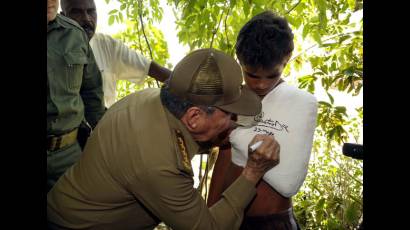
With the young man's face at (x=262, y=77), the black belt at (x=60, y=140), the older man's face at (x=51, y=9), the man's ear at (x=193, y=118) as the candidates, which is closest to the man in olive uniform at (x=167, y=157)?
the man's ear at (x=193, y=118)

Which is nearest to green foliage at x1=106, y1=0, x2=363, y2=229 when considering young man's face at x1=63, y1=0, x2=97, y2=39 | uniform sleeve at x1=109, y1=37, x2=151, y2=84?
uniform sleeve at x1=109, y1=37, x2=151, y2=84

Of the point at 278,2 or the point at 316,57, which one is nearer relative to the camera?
the point at 278,2

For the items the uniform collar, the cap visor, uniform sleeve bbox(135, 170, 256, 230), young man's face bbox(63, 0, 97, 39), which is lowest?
uniform sleeve bbox(135, 170, 256, 230)

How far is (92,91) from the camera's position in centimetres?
254

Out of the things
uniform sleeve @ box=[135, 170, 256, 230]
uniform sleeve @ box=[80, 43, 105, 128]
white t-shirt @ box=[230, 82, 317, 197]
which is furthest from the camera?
uniform sleeve @ box=[80, 43, 105, 128]

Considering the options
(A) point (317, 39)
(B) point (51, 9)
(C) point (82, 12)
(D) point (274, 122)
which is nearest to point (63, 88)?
(B) point (51, 9)

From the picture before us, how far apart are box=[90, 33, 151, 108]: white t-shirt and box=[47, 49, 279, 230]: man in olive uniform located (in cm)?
127

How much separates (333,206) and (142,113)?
214cm

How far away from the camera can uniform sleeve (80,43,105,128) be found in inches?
97.1

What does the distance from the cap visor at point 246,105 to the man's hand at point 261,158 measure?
0.37 ft

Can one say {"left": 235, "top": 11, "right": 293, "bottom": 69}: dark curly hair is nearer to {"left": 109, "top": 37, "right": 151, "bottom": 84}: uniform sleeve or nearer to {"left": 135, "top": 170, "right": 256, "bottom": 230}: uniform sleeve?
{"left": 135, "top": 170, "right": 256, "bottom": 230}: uniform sleeve

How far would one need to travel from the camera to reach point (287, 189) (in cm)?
164
